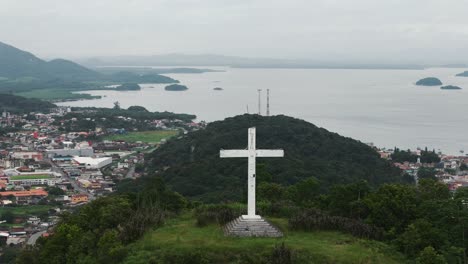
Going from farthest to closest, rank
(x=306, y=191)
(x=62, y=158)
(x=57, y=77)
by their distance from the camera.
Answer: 1. (x=57, y=77)
2. (x=62, y=158)
3. (x=306, y=191)

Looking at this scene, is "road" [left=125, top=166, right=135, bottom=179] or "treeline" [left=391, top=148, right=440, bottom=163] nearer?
"road" [left=125, top=166, right=135, bottom=179]

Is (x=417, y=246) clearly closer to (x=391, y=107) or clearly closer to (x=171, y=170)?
(x=171, y=170)

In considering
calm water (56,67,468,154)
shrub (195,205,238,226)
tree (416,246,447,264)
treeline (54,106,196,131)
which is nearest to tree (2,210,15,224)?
shrub (195,205,238,226)

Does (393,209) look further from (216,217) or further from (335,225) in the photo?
(216,217)

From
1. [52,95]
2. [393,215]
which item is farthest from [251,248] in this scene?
[52,95]

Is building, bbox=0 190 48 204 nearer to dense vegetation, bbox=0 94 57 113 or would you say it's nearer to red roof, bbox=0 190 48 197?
red roof, bbox=0 190 48 197

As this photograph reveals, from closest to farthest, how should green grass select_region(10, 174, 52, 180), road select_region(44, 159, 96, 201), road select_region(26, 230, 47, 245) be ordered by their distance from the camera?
1. road select_region(26, 230, 47, 245)
2. road select_region(44, 159, 96, 201)
3. green grass select_region(10, 174, 52, 180)

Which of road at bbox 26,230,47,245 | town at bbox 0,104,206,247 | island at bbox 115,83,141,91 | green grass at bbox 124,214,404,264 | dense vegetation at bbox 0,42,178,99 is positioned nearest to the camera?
green grass at bbox 124,214,404,264
